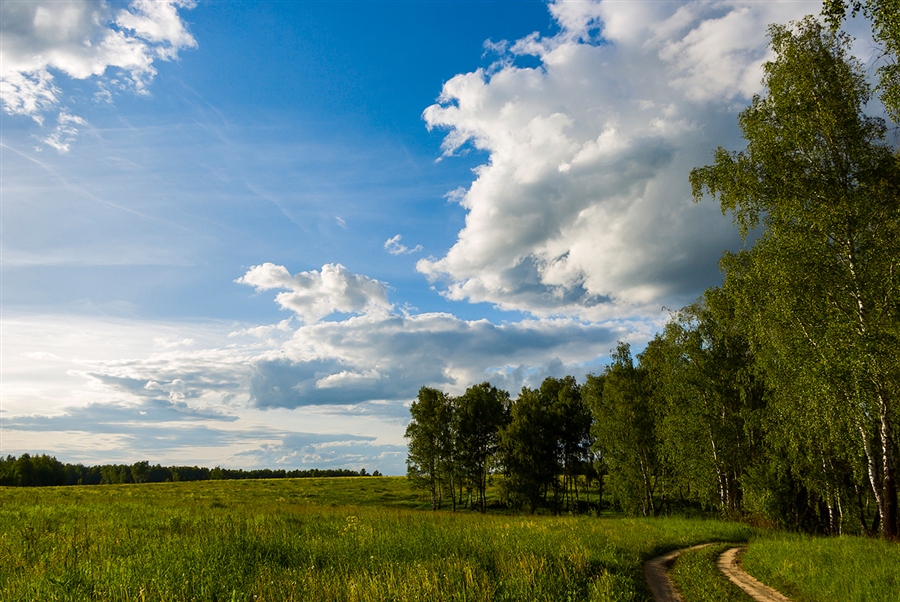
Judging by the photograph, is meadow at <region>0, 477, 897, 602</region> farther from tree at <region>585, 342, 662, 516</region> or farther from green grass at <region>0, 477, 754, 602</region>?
tree at <region>585, 342, 662, 516</region>

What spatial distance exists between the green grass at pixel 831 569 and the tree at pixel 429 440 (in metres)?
42.1

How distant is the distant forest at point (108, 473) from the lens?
381 feet

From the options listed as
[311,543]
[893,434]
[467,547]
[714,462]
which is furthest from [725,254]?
[311,543]

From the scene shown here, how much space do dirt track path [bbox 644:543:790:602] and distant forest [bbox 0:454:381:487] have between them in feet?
354

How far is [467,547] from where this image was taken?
1384 centimetres

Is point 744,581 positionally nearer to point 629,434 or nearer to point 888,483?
point 888,483

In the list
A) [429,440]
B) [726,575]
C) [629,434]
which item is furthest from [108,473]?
[726,575]

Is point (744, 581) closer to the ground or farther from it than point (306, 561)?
closer to the ground

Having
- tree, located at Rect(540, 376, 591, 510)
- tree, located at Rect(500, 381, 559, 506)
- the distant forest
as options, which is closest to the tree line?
tree, located at Rect(500, 381, 559, 506)

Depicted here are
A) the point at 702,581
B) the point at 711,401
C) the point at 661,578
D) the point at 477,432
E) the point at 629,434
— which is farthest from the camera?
the point at 477,432

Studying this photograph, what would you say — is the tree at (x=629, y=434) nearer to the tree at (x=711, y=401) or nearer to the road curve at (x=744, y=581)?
the tree at (x=711, y=401)

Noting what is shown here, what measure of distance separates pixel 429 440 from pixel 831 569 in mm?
46670

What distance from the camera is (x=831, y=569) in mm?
13102

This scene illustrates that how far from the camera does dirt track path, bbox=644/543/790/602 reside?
12069 mm
